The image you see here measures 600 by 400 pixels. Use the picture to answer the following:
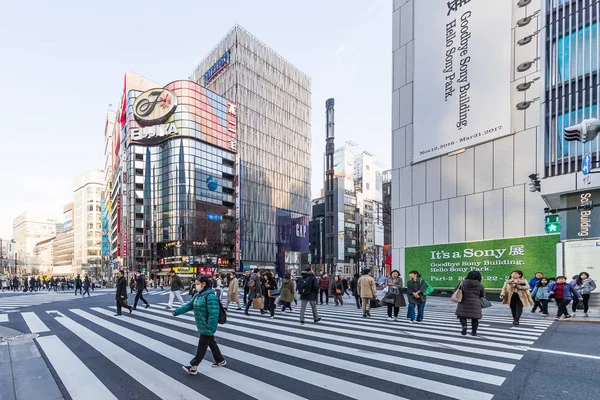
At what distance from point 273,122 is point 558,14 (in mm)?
70822

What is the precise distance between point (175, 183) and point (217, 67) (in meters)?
30.8

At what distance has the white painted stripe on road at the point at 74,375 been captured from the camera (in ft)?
16.8

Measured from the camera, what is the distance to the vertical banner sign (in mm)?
23969

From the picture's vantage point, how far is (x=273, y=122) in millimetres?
89000

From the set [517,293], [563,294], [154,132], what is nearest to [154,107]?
[154,132]

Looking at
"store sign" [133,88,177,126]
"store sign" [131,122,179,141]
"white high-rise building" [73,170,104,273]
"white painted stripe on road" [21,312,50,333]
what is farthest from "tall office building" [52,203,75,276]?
"white painted stripe on road" [21,312,50,333]

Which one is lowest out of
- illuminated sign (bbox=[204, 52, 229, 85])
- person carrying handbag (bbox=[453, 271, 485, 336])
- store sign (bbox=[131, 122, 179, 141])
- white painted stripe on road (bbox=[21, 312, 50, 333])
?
white painted stripe on road (bbox=[21, 312, 50, 333])

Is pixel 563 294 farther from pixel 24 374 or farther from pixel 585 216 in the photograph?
pixel 24 374

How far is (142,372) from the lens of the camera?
20.2ft

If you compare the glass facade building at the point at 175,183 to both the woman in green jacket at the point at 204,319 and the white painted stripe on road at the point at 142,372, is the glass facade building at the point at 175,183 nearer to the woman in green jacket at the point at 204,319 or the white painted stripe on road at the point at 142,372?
the white painted stripe on road at the point at 142,372

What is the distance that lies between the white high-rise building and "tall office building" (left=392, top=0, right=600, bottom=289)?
118 m

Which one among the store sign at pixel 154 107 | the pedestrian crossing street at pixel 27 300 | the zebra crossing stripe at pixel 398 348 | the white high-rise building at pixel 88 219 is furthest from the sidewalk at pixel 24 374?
the white high-rise building at pixel 88 219

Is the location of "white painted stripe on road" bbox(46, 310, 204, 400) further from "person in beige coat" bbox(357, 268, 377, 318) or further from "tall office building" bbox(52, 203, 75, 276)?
"tall office building" bbox(52, 203, 75, 276)

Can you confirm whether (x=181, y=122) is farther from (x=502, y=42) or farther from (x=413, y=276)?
(x=413, y=276)
